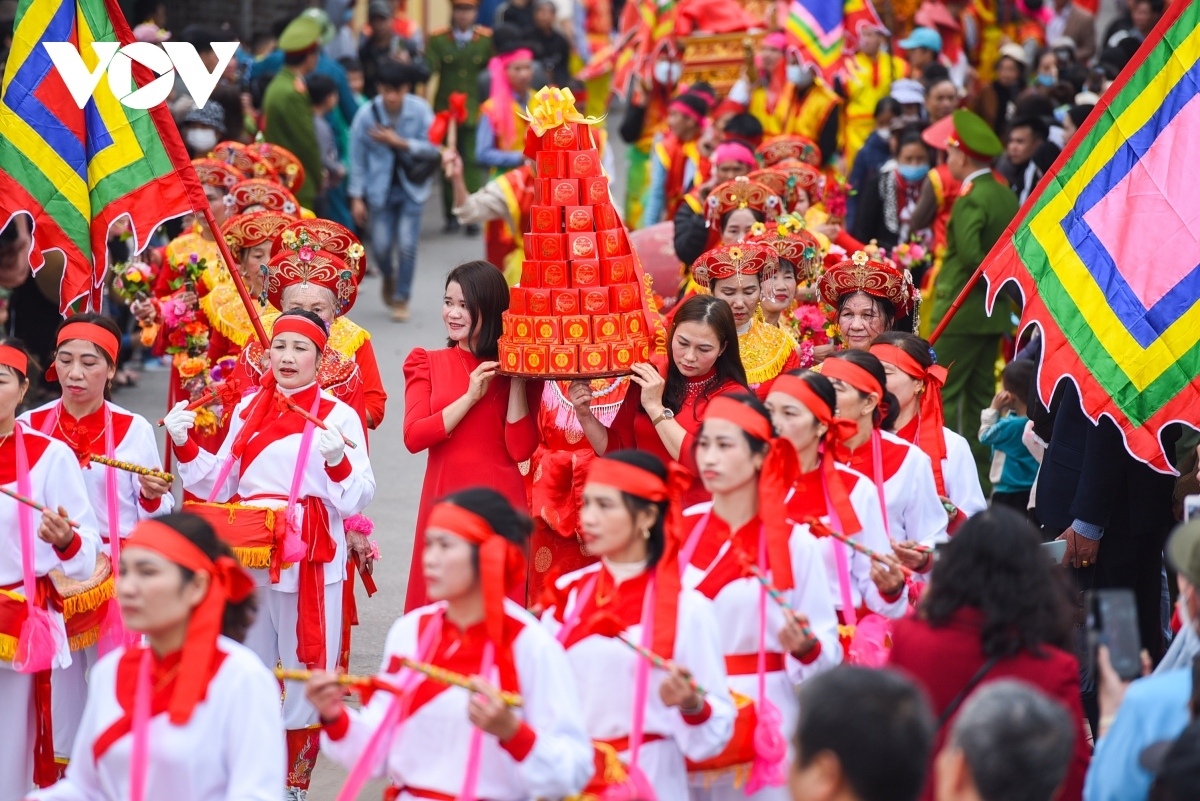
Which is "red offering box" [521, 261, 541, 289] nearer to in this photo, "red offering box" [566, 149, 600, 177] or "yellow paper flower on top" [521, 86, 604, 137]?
"red offering box" [566, 149, 600, 177]

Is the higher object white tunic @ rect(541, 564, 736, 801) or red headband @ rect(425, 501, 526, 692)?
red headband @ rect(425, 501, 526, 692)

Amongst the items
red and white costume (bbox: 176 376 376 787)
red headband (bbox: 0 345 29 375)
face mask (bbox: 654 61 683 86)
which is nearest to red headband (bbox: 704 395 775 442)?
red and white costume (bbox: 176 376 376 787)

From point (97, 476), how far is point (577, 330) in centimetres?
190

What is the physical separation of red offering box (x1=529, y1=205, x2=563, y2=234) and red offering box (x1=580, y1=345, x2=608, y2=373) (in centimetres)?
48

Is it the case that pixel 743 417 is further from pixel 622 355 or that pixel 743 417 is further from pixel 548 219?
pixel 548 219

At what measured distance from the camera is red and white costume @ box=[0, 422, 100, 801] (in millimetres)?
5289

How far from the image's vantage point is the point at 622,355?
585 centimetres

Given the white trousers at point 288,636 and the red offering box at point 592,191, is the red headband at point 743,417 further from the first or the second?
the white trousers at point 288,636

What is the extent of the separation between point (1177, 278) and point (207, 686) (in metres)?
3.92

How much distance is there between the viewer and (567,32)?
62.7 ft

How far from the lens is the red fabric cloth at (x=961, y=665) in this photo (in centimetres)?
376

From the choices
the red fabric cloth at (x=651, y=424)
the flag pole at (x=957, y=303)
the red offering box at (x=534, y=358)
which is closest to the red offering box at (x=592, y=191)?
the red offering box at (x=534, y=358)

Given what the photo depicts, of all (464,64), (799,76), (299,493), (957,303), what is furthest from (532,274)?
(464,64)

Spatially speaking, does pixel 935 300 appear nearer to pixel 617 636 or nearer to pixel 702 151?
pixel 702 151
